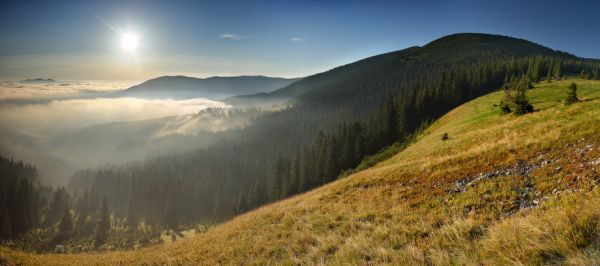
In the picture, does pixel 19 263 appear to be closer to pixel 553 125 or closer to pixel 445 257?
pixel 445 257

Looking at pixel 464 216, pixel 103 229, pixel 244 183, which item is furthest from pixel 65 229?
pixel 464 216

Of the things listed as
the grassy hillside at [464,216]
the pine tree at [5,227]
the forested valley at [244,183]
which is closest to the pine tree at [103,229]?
the forested valley at [244,183]

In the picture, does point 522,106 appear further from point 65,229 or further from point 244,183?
point 65,229

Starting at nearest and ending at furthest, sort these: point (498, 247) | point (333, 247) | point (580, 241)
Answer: point (580, 241) < point (498, 247) < point (333, 247)

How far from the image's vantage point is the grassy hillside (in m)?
5.92

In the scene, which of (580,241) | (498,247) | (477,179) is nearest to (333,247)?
(498,247)

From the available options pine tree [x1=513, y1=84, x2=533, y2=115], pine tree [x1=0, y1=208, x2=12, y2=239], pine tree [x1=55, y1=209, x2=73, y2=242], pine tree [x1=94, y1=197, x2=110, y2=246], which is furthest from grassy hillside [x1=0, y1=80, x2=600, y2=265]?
pine tree [x1=55, y1=209, x2=73, y2=242]

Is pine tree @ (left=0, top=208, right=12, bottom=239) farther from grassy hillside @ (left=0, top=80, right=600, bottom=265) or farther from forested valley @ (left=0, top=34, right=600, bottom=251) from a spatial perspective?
grassy hillside @ (left=0, top=80, right=600, bottom=265)

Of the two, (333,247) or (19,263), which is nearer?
(333,247)

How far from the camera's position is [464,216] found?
981 centimetres

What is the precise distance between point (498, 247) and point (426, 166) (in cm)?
1626

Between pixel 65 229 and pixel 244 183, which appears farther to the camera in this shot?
pixel 244 183

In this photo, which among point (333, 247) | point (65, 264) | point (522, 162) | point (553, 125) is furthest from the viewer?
point (553, 125)

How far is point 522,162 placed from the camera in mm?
15820
